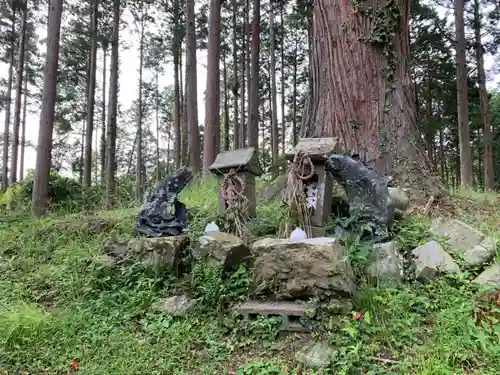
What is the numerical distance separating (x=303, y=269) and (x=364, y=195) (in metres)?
0.85

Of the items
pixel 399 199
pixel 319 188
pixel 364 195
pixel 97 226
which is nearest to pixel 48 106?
pixel 97 226

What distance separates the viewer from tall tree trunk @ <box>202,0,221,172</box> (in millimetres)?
6539

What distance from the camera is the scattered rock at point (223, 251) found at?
8.16ft

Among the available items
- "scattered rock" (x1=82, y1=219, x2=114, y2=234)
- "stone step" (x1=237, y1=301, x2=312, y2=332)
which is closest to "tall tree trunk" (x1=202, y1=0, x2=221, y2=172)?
"scattered rock" (x1=82, y1=219, x2=114, y2=234)

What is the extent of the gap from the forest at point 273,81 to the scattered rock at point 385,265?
1.48 meters

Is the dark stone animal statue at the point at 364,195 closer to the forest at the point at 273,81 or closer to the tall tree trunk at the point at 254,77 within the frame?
the forest at the point at 273,81

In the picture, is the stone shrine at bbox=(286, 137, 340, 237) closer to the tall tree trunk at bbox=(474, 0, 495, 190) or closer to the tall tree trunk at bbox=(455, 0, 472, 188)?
the tall tree trunk at bbox=(455, 0, 472, 188)

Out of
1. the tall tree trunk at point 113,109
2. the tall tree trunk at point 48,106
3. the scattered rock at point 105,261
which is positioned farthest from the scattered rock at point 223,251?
the tall tree trunk at point 113,109

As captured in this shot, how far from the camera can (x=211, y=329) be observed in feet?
7.22

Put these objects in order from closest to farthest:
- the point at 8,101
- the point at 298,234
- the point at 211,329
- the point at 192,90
Answer: the point at 211,329 → the point at 298,234 → the point at 192,90 → the point at 8,101

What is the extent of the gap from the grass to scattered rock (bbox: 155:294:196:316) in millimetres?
47

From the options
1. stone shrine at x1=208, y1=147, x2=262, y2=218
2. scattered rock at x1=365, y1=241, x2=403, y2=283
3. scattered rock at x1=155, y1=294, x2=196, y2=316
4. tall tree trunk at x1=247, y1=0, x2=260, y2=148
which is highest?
tall tree trunk at x1=247, y1=0, x2=260, y2=148

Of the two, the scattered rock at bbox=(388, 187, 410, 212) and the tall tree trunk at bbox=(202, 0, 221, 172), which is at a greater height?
the tall tree trunk at bbox=(202, 0, 221, 172)

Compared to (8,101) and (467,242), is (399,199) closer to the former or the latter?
(467,242)
